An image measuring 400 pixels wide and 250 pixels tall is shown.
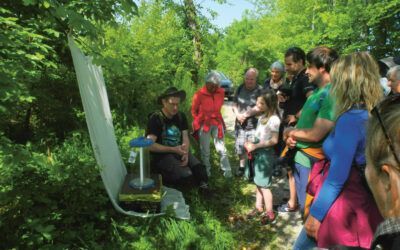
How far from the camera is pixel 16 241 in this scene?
2740mm

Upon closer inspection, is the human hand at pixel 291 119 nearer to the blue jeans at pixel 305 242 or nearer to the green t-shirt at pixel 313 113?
the green t-shirt at pixel 313 113

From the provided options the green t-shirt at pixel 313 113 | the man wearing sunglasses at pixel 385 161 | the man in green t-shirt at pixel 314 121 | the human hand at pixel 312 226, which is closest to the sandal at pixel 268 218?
the man in green t-shirt at pixel 314 121

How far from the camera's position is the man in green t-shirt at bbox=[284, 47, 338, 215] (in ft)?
7.41

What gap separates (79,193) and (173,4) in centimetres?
570

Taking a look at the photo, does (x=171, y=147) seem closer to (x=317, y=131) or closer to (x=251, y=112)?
(x=251, y=112)

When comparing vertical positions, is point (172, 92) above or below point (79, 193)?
above

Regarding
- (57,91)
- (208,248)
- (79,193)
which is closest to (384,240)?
(208,248)

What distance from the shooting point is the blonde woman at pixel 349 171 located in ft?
5.26

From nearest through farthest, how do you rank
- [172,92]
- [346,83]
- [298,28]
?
[346,83]
[172,92]
[298,28]

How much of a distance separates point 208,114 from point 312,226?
3573mm

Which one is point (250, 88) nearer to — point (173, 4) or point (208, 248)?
point (208, 248)

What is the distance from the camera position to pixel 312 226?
1767 mm

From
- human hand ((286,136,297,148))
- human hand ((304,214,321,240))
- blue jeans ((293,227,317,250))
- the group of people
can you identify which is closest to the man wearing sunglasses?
the group of people

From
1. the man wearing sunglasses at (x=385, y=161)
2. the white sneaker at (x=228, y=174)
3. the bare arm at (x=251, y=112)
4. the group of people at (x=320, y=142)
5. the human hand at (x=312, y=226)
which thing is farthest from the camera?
the white sneaker at (x=228, y=174)
